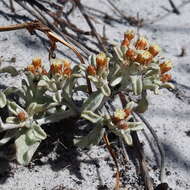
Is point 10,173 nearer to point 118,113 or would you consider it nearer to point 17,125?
point 17,125

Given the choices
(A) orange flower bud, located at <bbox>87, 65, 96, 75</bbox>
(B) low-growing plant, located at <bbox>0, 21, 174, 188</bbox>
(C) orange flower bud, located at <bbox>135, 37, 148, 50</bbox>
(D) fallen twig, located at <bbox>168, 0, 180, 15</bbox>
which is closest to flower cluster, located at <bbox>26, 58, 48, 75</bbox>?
(B) low-growing plant, located at <bbox>0, 21, 174, 188</bbox>

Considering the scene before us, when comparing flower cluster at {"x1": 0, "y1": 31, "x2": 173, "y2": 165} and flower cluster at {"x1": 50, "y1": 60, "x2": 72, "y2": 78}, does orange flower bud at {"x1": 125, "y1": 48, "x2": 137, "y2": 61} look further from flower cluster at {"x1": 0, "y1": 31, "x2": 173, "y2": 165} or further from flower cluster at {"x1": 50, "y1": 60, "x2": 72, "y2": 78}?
flower cluster at {"x1": 50, "y1": 60, "x2": 72, "y2": 78}

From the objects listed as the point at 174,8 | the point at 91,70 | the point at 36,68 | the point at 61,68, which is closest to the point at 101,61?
the point at 91,70

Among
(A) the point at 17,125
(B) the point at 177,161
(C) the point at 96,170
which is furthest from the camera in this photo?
(B) the point at 177,161

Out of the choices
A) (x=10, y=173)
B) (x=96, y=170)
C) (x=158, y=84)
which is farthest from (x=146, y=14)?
(x=10, y=173)

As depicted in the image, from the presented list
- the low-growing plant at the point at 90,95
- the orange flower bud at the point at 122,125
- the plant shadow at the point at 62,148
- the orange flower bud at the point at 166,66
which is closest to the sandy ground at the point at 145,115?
the plant shadow at the point at 62,148

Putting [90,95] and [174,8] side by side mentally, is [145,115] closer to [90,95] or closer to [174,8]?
[90,95]
